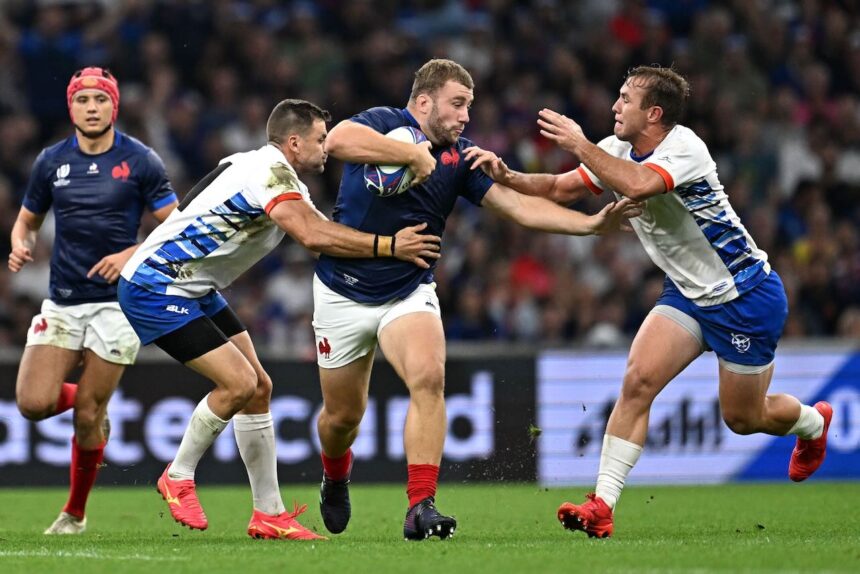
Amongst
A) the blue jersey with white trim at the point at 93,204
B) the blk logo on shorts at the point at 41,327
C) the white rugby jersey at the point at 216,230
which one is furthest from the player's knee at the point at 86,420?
the white rugby jersey at the point at 216,230

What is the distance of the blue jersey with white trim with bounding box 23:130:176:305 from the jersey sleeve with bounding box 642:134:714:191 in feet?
10.5

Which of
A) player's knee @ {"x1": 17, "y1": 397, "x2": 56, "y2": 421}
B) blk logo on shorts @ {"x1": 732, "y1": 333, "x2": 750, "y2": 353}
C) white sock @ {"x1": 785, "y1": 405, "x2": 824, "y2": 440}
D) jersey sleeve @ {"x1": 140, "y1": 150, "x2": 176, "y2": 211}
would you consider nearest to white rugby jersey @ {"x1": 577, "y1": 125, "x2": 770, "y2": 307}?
blk logo on shorts @ {"x1": 732, "y1": 333, "x2": 750, "y2": 353}

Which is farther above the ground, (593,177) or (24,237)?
(593,177)

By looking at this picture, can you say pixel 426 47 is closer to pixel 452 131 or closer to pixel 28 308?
pixel 28 308

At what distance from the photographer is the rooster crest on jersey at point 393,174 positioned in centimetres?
784

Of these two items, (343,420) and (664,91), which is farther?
(343,420)

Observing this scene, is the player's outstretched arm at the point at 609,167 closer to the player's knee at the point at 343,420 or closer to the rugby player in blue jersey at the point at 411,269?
the rugby player in blue jersey at the point at 411,269

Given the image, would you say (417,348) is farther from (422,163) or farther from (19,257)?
(19,257)

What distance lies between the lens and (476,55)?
17.6 metres

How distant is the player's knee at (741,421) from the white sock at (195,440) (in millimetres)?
2865

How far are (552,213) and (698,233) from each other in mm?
812

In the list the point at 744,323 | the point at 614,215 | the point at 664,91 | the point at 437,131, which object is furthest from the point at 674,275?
the point at 437,131

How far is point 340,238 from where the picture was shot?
7754 mm

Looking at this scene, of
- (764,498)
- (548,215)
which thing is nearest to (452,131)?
(548,215)
